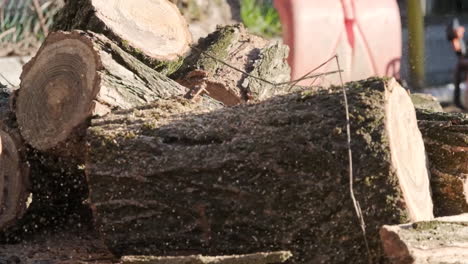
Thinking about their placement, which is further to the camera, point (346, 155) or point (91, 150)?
point (91, 150)

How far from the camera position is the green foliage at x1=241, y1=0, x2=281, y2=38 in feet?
Answer: 34.4

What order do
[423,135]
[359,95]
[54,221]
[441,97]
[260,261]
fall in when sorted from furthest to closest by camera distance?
[441,97] < [54,221] < [423,135] < [359,95] < [260,261]

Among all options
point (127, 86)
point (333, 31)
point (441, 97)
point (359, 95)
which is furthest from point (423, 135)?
point (441, 97)

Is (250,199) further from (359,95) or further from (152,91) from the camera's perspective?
(152,91)

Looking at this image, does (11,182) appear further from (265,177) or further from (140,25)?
(265,177)

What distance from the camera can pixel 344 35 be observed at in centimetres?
795

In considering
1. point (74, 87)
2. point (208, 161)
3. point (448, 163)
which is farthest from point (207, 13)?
point (208, 161)

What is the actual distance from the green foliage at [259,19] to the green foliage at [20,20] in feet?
9.06

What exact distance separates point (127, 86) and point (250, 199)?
104cm

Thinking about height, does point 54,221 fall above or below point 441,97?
below

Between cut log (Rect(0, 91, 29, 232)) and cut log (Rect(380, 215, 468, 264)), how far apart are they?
1802mm

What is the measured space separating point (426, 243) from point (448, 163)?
86cm

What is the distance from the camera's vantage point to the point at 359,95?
11.2 ft

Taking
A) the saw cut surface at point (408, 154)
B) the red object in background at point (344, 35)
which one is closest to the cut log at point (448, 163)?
the saw cut surface at point (408, 154)
